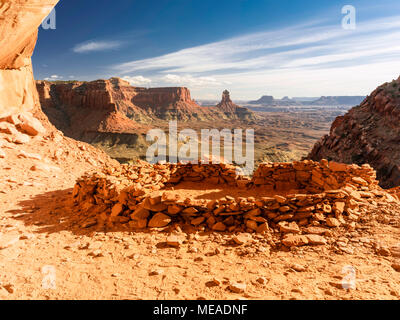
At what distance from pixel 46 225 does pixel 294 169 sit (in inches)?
322

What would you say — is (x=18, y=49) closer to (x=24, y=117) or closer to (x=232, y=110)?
(x=24, y=117)

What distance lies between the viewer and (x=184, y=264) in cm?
401

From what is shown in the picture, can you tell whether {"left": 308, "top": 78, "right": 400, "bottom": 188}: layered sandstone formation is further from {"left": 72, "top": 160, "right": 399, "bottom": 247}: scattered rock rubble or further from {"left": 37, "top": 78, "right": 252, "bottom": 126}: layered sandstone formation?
{"left": 37, "top": 78, "right": 252, "bottom": 126}: layered sandstone formation

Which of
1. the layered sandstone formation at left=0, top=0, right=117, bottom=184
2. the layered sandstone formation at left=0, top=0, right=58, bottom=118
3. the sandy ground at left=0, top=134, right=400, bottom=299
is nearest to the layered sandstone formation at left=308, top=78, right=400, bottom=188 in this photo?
the sandy ground at left=0, top=134, right=400, bottom=299

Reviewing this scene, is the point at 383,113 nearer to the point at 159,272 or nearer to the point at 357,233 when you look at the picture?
the point at 357,233

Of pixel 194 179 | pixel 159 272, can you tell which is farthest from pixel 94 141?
pixel 159 272

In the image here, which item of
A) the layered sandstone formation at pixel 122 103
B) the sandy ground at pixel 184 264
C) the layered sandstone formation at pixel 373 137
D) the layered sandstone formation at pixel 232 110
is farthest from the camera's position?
the layered sandstone formation at pixel 232 110

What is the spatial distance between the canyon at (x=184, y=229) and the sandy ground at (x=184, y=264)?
0.07ft

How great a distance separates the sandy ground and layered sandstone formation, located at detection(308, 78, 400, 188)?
45.9 ft

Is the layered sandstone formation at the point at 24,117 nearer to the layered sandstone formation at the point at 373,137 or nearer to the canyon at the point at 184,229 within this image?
the canyon at the point at 184,229

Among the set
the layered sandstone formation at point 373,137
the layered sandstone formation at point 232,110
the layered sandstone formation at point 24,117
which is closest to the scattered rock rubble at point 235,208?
the layered sandstone formation at point 24,117

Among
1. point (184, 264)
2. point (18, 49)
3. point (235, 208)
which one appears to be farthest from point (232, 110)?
point (184, 264)

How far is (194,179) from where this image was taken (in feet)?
29.3

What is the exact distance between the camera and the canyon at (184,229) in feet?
11.0
